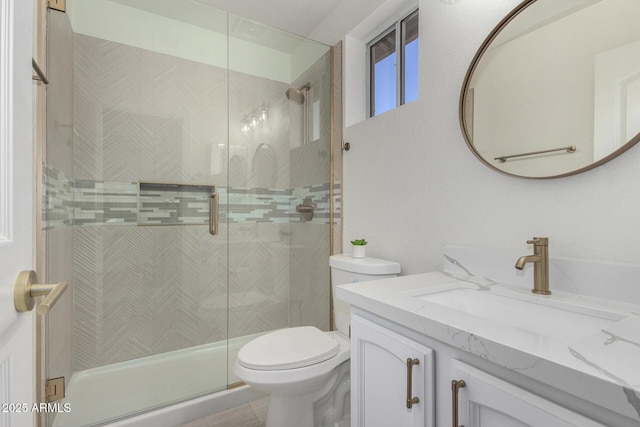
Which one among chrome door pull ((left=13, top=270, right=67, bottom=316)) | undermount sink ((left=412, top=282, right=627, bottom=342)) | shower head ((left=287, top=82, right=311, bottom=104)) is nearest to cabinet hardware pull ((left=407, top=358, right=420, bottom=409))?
undermount sink ((left=412, top=282, right=627, bottom=342))

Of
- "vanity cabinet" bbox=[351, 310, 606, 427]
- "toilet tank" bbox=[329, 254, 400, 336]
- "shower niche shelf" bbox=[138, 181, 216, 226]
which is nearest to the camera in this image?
"vanity cabinet" bbox=[351, 310, 606, 427]

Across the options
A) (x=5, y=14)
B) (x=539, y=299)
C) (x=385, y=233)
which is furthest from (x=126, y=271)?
(x=539, y=299)

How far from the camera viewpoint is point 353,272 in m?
1.61

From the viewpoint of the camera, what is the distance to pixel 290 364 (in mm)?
1288

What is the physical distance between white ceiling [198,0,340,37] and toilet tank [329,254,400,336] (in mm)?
1670

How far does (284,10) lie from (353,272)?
1820 millimetres

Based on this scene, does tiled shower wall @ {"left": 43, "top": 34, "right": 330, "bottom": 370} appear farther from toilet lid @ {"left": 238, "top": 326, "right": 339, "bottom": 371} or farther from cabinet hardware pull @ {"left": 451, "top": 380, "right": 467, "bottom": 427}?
cabinet hardware pull @ {"left": 451, "top": 380, "right": 467, "bottom": 427}

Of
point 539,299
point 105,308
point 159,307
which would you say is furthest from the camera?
point 159,307

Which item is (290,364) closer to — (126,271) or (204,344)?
(204,344)

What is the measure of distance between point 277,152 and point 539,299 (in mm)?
1787

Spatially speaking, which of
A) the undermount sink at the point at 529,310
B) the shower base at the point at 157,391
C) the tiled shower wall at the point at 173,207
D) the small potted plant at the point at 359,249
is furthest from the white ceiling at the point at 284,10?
the shower base at the point at 157,391

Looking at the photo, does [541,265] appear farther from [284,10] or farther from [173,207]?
[284,10]

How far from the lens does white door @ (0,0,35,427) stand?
45cm

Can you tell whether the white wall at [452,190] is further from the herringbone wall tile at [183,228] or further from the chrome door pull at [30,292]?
the chrome door pull at [30,292]
